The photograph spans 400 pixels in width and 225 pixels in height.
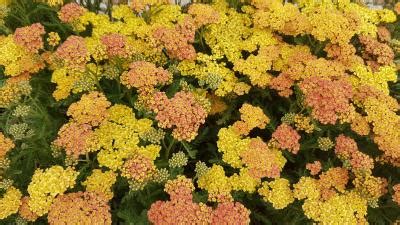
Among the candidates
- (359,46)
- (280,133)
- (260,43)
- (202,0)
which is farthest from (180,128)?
(359,46)

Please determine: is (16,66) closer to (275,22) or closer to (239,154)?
(239,154)

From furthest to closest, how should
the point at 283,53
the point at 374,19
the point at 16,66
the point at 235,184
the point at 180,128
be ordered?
the point at 374,19 → the point at 283,53 → the point at 16,66 → the point at 235,184 → the point at 180,128

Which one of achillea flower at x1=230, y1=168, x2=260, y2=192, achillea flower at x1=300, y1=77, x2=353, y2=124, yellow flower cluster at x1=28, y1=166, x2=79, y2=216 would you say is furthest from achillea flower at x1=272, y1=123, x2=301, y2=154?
yellow flower cluster at x1=28, y1=166, x2=79, y2=216

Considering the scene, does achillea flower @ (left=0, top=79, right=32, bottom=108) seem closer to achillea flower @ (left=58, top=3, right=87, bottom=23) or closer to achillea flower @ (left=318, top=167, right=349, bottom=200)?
achillea flower @ (left=58, top=3, right=87, bottom=23)

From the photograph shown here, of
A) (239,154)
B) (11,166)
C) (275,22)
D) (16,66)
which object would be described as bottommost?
(11,166)

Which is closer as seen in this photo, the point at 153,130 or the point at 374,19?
the point at 153,130

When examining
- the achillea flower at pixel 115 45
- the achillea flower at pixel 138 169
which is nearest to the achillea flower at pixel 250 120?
the achillea flower at pixel 138 169

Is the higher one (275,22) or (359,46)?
(275,22)
